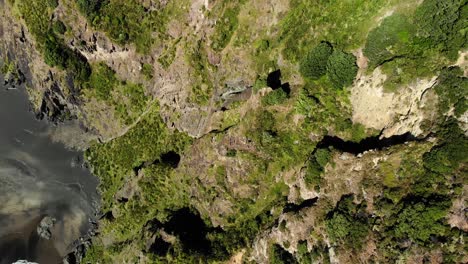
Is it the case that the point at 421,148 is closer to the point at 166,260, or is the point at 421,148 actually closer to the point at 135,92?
the point at 166,260

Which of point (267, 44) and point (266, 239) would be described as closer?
point (266, 239)

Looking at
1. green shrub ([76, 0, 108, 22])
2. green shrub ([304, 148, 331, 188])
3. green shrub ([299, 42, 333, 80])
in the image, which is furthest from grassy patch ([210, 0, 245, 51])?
green shrub ([304, 148, 331, 188])

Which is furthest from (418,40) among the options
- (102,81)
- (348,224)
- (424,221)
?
(102,81)

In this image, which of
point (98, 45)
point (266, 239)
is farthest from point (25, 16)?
point (266, 239)

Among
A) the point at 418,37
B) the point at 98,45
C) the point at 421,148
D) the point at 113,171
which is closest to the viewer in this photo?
the point at 421,148

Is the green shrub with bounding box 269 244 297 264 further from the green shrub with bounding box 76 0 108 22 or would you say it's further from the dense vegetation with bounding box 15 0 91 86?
the green shrub with bounding box 76 0 108 22

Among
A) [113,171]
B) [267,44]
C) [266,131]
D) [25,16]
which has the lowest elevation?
[266,131]

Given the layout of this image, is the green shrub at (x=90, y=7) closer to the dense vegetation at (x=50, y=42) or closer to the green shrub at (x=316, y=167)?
the dense vegetation at (x=50, y=42)
